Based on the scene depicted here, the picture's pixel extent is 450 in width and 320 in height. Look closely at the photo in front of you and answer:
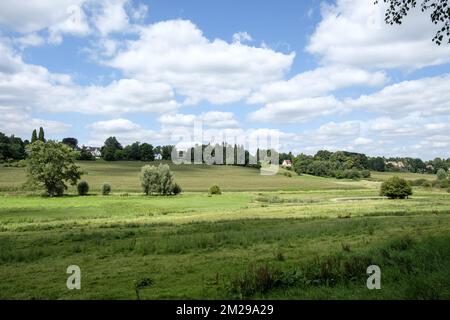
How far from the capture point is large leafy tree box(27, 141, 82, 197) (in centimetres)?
8856

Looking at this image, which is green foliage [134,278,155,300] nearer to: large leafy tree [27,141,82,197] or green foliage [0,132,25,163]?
large leafy tree [27,141,82,197]

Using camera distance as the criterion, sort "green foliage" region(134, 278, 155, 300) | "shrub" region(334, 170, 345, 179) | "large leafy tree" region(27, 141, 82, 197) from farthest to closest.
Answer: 1. "shrub" region(334, 170, 345, 179)
2. "large leafy tree" region(27, 141, 82, 197)
3. "green foliage" region(134, 278, 155, 300)

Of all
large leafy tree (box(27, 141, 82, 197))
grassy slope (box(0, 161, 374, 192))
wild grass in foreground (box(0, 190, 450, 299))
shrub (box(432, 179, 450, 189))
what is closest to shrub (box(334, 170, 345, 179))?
grassy slope (box(0, 161, 374, 192))

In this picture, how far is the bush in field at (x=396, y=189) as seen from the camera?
83438mm

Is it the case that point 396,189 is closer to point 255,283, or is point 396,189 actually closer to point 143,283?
point 255,283

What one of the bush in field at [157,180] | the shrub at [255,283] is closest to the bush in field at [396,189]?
the bush in field at [157,180]

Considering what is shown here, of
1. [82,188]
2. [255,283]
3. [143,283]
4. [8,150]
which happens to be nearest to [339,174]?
[82,188]

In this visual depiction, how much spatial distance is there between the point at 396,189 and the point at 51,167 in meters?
73.2

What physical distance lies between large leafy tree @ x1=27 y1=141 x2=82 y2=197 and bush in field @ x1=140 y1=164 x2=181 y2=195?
50.6 feet
